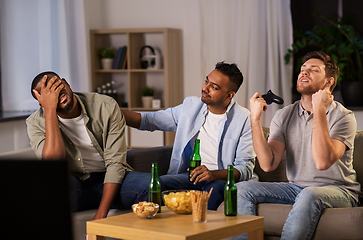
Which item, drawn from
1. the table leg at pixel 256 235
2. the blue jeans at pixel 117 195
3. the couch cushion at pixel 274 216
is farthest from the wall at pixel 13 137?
the table leg at pixel 256 235

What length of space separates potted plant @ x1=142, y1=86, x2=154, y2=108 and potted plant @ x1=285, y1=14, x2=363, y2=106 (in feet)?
4.65

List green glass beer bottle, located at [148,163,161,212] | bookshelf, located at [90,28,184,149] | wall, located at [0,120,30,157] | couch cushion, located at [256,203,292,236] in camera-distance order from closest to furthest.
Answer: green glass beer bottle, located at [148,163,161,212] → couch cushion, located at [256,203,292,236] → wall, located at [0,120,30,157] → bookshelf, located at [90,28,184,149]

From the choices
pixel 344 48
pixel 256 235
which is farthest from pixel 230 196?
pixel 344 48

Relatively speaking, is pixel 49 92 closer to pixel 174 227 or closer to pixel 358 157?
pixel 174 227

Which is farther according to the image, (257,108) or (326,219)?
(257,108)

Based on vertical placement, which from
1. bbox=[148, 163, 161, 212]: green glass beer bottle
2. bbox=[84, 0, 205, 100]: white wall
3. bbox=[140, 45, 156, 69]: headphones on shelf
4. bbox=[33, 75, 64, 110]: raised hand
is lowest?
bbox=[148, 163, 161, 212]: green glass beer bottle

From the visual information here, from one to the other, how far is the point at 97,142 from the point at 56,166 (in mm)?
1649

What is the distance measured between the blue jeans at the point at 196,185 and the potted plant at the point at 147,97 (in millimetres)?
2199

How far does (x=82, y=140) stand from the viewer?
7.47 feet

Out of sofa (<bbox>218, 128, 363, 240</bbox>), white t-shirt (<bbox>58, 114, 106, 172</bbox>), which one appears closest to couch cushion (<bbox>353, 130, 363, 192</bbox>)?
sofa (<bbox>218, 128, 363, 240</bbox>)

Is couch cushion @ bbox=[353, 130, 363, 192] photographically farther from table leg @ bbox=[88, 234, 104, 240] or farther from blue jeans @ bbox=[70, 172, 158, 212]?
table leg @ bbox=[88, 234, 104, 240]

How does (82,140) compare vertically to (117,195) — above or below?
above

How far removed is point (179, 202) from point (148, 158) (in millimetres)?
939

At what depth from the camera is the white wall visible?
15.5 ft
